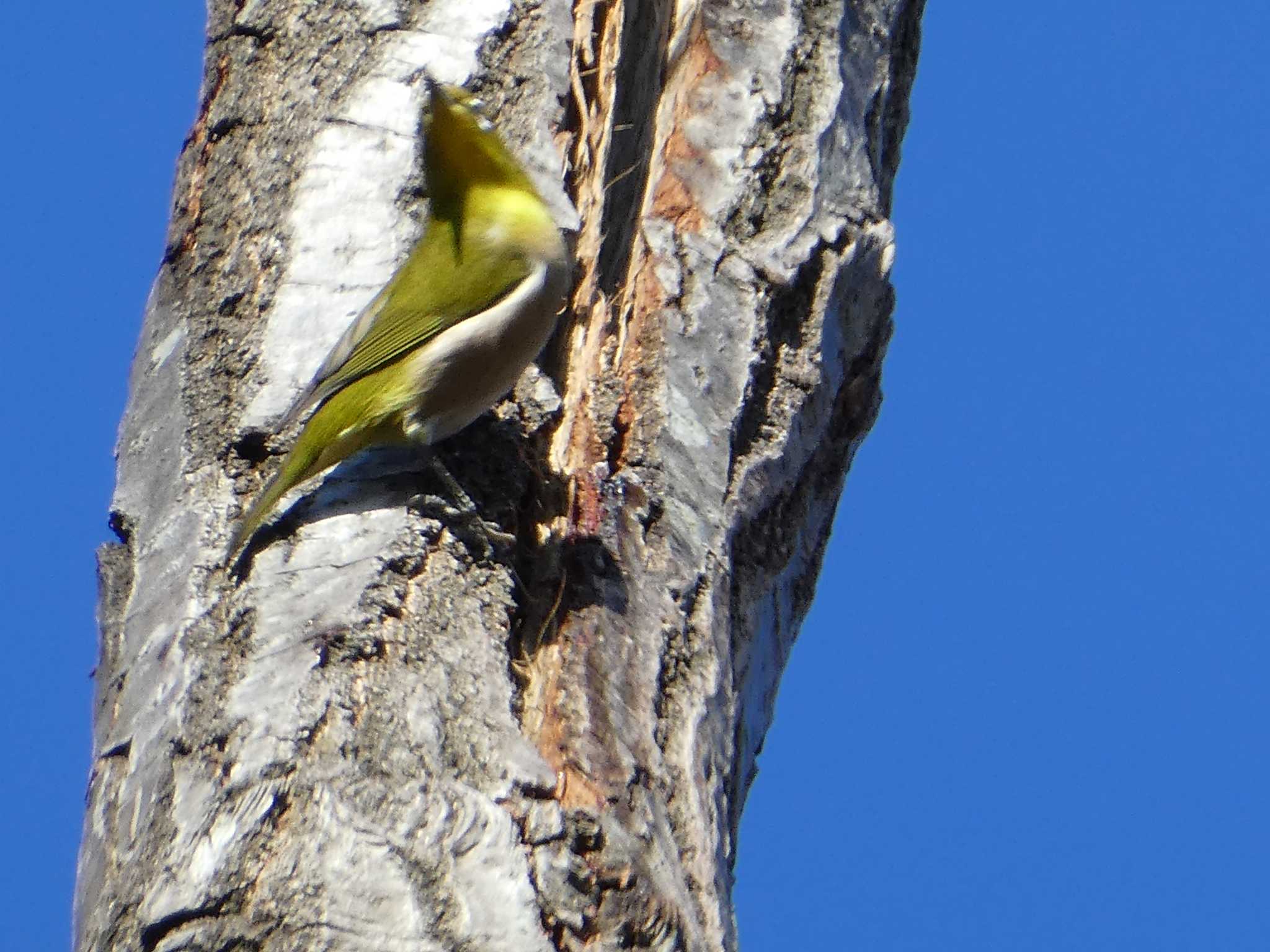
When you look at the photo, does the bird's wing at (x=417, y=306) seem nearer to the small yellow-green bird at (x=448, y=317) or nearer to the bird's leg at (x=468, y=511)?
the small yellow-green bird at (x=448, y=317)

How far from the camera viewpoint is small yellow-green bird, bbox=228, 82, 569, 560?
10.2ft

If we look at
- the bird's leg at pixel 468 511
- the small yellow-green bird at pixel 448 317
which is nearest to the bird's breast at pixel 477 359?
the small yellow-green bird at pixel 448 317

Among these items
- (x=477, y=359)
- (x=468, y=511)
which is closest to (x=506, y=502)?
(x=468, y=511)

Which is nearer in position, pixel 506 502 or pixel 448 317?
pixel 506 502

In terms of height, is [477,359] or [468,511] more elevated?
[477,359]

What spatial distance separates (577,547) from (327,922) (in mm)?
996

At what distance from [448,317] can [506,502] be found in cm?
42

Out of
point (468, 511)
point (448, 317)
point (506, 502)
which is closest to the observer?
point (468, 511)

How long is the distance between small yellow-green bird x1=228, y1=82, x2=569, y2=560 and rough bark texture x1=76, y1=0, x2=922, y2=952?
81 mm

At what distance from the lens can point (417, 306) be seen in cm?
321

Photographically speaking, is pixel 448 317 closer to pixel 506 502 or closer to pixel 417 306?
pixel 417 306

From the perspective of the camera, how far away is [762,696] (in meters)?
3.56

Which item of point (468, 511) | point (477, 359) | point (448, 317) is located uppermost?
point (448, 317)

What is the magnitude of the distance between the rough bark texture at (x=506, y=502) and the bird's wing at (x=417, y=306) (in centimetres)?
7
